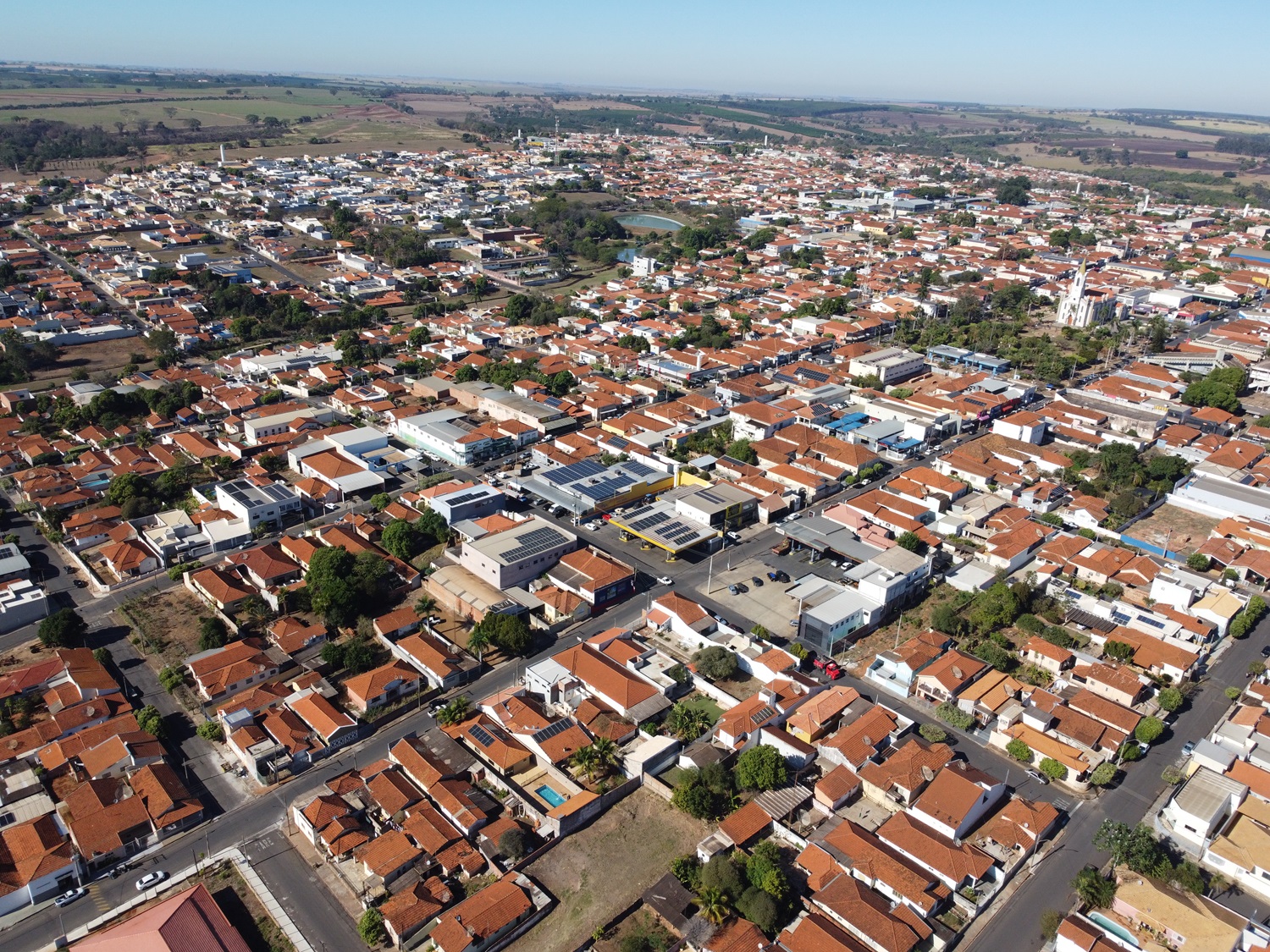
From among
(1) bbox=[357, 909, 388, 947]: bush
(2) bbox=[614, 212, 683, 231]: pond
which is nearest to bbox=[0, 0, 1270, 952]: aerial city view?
(1) bbox=[357, 909, 388, 947]: bush

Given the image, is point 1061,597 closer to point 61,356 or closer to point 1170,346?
point 1170,346

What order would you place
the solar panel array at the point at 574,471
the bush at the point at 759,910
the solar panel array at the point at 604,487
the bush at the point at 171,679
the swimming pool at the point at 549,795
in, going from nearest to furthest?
the bush at the point at 759,910, the swimming pool at the point at 549,795, the bush at the point at 171,679, the solar panel array at the point at 604,487, the solar panel array at the point at 574,471

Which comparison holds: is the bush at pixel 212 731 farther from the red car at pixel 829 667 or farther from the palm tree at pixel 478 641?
the red car at pixel 829 667

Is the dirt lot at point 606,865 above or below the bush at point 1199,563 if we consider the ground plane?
below

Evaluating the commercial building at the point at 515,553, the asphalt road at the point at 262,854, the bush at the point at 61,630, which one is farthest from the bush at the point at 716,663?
the bush at the point at 61,630

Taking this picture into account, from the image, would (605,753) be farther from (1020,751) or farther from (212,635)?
(212,635)

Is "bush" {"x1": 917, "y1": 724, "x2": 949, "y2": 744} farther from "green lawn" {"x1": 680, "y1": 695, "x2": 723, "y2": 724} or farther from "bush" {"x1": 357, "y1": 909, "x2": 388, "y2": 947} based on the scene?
"bush" {"x1": 357, "y1": 909, "x2": 388, "y2": 947}
